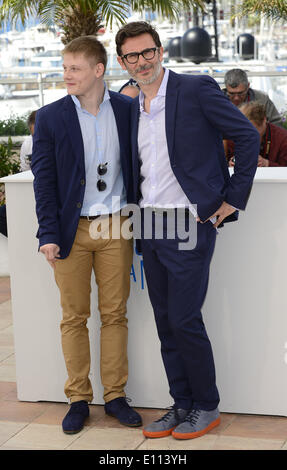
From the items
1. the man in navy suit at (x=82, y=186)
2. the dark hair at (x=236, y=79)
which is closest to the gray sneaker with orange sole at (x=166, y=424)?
the man in navy suit at (x=82, y=186)

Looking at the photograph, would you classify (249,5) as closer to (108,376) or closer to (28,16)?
→ (28,16)

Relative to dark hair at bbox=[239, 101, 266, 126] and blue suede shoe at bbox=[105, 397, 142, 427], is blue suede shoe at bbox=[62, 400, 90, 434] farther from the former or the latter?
dark hair at bbox=[239, 101, 266, 126]

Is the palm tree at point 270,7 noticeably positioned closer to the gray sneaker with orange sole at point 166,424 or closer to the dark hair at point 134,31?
the dark hair at point 134,31

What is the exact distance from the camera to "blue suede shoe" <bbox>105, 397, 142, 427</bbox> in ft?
11.0

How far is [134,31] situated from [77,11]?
6796mm

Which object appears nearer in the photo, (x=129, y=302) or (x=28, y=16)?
(x=129, y=302)

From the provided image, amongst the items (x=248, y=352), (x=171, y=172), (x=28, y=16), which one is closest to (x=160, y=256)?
(x=171, y=172)

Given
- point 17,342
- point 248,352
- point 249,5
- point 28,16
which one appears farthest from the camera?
point 249,5

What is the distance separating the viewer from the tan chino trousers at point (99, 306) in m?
3.26

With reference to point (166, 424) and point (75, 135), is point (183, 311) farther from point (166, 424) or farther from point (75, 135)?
point (75, 135)

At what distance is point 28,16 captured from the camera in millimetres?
9594

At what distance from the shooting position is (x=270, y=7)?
11156mm

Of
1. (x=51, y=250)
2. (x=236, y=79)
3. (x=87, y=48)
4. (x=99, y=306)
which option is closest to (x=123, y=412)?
(x=99, y=306)
